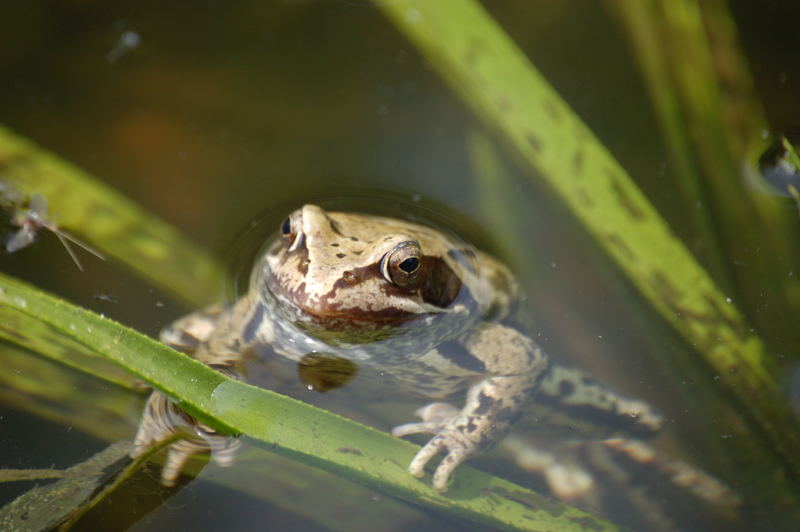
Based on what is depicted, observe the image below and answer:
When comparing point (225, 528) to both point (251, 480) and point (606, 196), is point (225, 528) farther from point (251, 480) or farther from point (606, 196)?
point (606, 196)

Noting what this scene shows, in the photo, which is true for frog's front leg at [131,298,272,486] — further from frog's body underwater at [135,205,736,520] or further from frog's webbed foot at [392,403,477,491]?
frog's webbed foot at [392,403,477,491]

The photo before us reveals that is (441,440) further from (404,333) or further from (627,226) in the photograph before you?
(627,226)

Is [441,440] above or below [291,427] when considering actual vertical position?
above

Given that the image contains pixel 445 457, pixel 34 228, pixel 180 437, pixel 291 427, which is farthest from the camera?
pixel 34 228

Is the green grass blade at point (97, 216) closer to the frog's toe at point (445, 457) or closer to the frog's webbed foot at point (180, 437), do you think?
the frog's webbed foot at point (180, 437)

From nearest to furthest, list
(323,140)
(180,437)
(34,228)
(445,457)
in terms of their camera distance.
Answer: (180,437), (445,457), (34,228), (323,140)

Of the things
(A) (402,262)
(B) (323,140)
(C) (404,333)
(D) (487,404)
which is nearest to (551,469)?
(D) (487,404)
